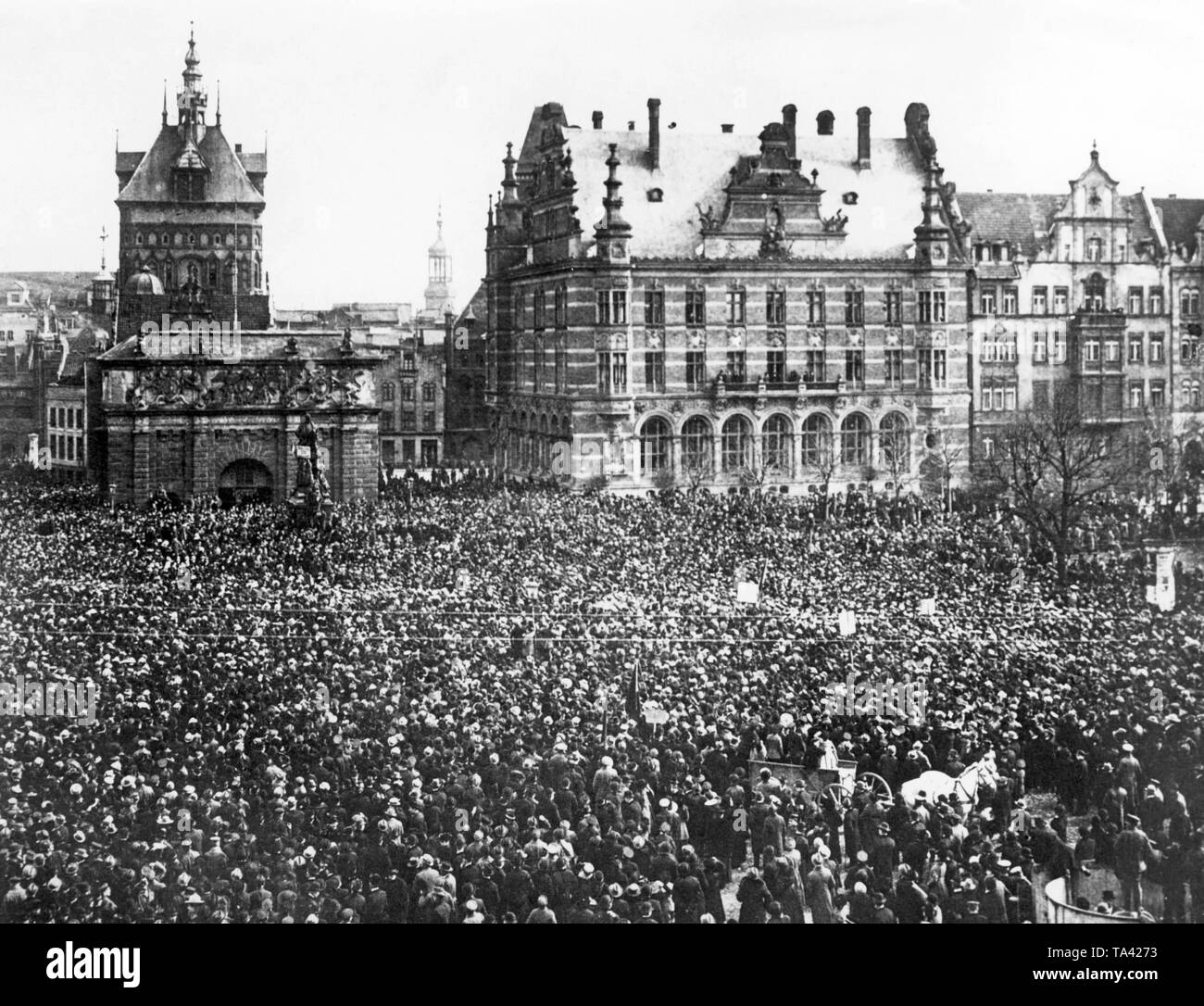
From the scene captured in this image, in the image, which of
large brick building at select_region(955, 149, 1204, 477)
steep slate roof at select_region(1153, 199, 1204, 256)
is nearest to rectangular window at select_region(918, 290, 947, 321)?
large brick building at select_region(955, 149, 1204, 477)

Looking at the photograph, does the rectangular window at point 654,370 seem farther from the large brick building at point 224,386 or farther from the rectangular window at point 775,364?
the large brick building at point 224,386

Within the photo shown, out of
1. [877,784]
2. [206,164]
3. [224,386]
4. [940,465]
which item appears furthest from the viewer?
[940,465]

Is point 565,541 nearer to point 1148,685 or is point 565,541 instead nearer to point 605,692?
point 605,692

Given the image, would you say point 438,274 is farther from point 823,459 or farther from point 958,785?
point 958,785

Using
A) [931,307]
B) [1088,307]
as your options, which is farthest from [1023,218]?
[931,307]

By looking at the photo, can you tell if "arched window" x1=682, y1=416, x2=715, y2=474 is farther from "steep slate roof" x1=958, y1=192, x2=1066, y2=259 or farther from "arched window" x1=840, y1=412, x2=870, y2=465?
"steep slate roof" x1=958, y1=192, x2=1066, y2=259

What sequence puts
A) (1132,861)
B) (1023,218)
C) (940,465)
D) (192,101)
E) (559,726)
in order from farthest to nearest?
(1023,218) → (940,465) → (192,101) → (559,726) → (1132,861)
